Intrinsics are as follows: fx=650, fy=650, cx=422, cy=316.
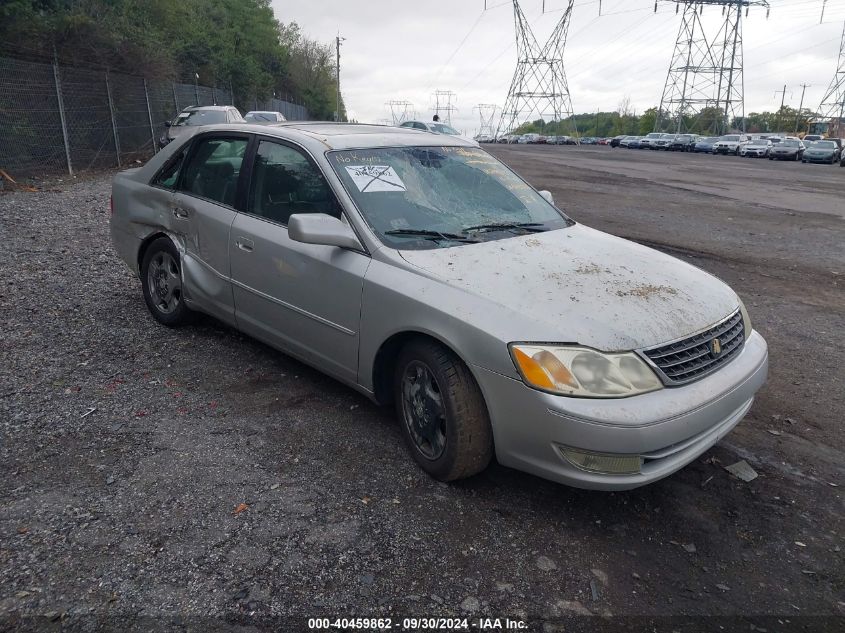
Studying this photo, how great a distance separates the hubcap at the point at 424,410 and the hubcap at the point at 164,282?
2434mm

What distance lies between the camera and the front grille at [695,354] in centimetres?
280

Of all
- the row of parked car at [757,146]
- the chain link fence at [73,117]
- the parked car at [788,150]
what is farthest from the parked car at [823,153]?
the chain link fence at [73,117]

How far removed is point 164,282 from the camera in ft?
16.8

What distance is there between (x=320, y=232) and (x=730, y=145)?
173ft

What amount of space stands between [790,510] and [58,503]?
3.41 metres

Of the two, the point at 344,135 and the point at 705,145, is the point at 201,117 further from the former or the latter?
the point at 705,145

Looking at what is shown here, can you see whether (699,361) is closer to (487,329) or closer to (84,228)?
(487,329)

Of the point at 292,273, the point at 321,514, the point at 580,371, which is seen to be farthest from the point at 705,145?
the point at 321,514

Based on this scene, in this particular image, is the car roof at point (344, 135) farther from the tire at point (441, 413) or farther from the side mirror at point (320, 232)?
the tire at point (441, 413)

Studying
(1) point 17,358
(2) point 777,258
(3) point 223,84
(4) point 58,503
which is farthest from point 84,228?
(3) point 223,84

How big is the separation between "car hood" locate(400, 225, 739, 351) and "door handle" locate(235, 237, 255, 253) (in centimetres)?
122

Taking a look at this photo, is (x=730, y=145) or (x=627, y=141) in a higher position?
(x=730, y=145)

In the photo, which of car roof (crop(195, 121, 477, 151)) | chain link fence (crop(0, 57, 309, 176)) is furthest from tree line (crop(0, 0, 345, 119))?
car roof (crop(195, 121, 477, 151))

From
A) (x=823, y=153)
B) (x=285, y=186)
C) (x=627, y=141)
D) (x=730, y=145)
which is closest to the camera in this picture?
(x=285, y=186)
